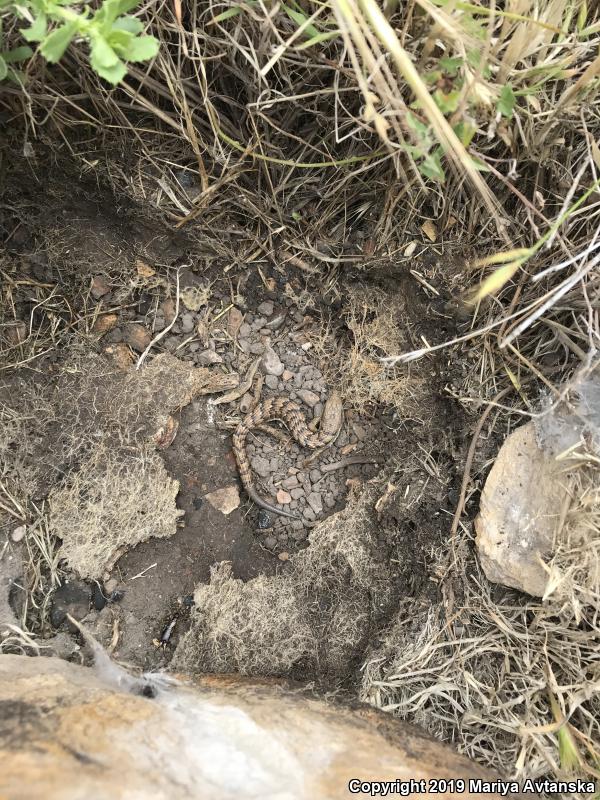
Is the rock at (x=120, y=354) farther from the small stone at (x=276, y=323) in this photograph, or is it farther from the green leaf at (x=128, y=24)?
the green leaf at (x=128, y=24)

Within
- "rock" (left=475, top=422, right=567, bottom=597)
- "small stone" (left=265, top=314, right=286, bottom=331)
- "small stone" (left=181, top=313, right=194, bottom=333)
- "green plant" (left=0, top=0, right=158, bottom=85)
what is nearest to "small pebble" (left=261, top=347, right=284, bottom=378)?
"small stone" (left=265, top=314, right=286, bottom=331)

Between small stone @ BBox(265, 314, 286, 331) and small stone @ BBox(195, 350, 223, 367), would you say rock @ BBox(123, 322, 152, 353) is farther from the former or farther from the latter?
small stone @ BBox(265, 314, 286, 331)

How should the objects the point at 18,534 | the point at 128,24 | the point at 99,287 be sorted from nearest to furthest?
1. the point at 128,24
2. the point at 18,534
3. the point at 99,287

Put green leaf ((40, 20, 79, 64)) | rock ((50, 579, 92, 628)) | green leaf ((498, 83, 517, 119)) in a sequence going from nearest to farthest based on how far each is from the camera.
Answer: green leaf ((40, 20, 79, 64)) < green leaf ((498, 83, 517, 119)) < rock ((50, 579, 92, 628))

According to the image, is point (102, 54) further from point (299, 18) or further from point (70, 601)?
point (70, 601)

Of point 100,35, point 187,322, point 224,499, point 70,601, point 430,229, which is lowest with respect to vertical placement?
point 70,601

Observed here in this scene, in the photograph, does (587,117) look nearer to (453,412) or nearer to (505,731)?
(453,412)

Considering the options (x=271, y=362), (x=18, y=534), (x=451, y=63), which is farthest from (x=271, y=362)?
(x=451, y=63)
